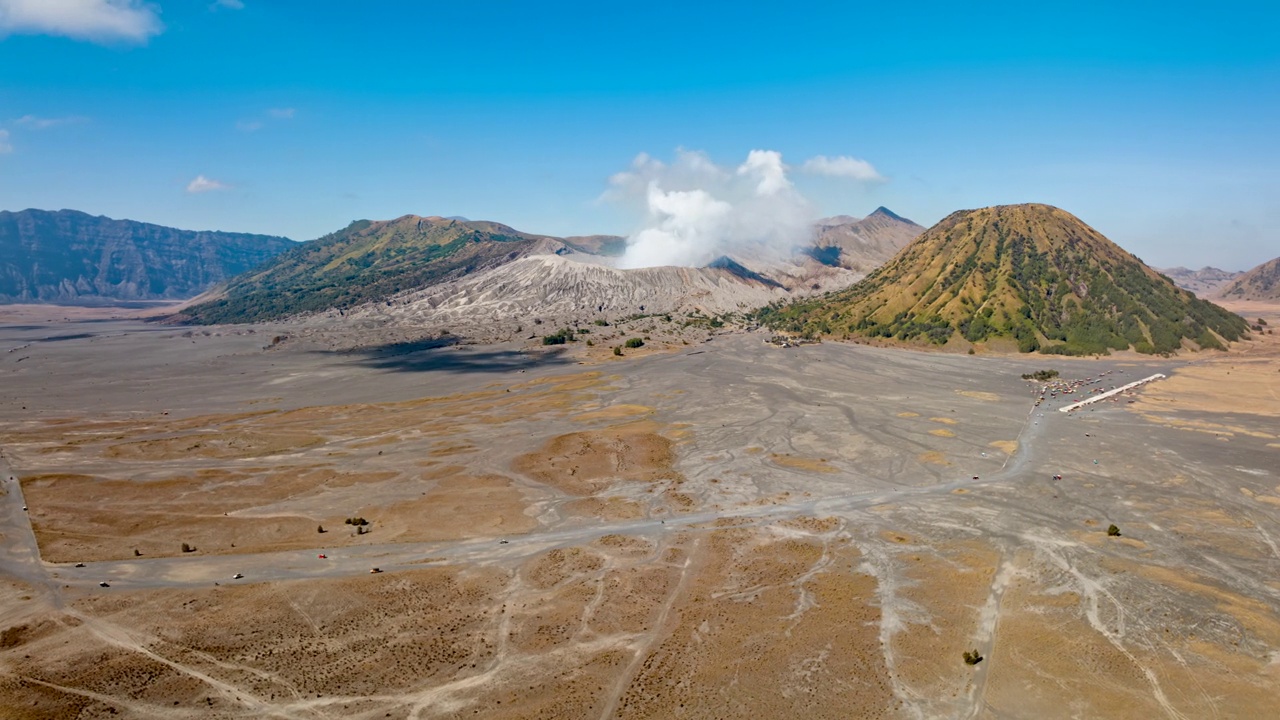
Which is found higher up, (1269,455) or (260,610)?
(1269,455)

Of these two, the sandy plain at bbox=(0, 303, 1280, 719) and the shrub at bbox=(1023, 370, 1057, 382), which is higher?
the shrub at bbox=(1023, 370, 1057, 382)

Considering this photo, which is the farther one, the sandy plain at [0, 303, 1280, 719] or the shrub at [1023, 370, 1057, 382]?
the shrub at [1023, 370, 1057, 382]

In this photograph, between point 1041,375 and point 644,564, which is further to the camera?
point 1041,375

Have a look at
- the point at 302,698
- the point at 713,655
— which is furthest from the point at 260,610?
the point at 713,655

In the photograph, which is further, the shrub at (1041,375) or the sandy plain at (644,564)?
the shrub at (1041,375)

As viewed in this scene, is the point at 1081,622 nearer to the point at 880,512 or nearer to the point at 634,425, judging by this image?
the point at 880,512

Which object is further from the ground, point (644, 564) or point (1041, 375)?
point (1041, 375)

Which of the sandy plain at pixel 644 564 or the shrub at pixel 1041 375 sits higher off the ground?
the shrub at pixel 1041 375

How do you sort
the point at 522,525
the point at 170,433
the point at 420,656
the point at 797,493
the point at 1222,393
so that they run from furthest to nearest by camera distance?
the point at 1222,393 < the point at 170,433 < the point at 797,493 < the point at 522,525 < the point at 420,656
